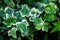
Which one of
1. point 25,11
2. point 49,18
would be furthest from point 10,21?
point 49,18

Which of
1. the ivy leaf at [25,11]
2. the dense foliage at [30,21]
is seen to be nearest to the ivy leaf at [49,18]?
the dense foliage at [30,21]

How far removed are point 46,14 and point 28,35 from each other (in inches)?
7.9

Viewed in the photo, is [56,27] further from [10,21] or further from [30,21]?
[10,21]

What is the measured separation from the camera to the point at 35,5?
4.86ft

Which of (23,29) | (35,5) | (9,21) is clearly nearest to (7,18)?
(9,21)

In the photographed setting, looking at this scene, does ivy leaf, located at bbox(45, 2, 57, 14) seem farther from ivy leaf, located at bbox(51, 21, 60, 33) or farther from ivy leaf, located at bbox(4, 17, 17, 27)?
ivy leaf, located at bbox(4, 17, 17, 27)

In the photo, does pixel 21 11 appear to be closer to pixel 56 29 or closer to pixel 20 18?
pixel 20 18

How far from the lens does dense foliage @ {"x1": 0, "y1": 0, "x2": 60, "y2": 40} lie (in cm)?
133

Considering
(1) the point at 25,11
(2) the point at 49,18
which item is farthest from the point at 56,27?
(1) the point at 25,11

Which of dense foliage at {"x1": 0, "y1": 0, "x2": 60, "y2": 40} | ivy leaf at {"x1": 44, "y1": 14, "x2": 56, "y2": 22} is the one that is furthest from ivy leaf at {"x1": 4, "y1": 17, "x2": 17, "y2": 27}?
ivy leaf at {"x1": 44, "y1": 14, "x2": 56, "y2": 22}

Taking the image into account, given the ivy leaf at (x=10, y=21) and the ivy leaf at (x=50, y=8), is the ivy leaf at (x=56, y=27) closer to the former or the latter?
the ivy leaf at (x=50, y=8)

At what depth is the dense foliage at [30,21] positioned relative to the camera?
1332 mm

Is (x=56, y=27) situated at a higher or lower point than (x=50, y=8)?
lower

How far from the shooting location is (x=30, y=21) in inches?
54.8
